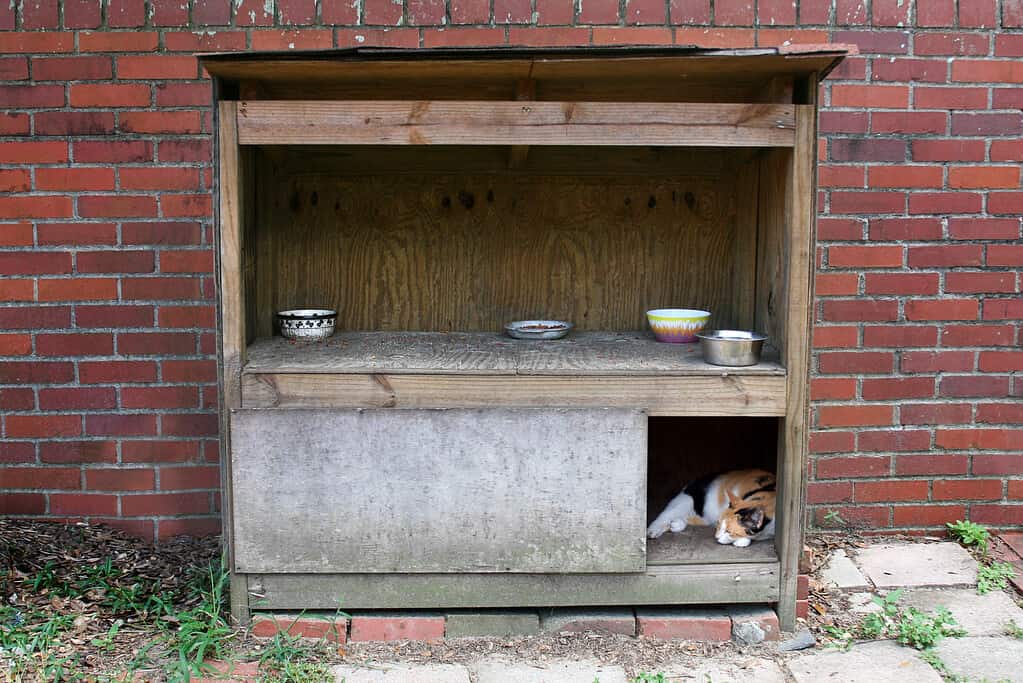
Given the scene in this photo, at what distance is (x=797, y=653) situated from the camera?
291 cm

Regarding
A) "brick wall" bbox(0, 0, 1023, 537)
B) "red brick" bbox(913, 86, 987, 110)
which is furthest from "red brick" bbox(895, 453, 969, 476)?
"red brick" bbox(913, 86, 987, 110)

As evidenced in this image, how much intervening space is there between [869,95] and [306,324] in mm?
2286

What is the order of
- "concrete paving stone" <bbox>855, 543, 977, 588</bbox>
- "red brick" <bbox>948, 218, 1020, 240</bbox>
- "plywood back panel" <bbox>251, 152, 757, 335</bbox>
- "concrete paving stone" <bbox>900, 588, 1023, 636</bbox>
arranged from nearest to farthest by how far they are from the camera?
1. "concrete paving stone" <bbox>900, 588, 1023, 636</bbox>
2. "concrete paving stone" <bbox>855, 543, 977, 588</bbox>
3. "plywood back panel" <bbox>251, 152, 757, 335</bbox>
4. "red brick" <bbox>948, 218, 1020, 240</bbox>

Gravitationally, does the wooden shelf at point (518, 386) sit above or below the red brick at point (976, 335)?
below

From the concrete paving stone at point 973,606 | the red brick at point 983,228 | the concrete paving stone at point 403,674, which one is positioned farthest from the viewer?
the red brick at point 983,228

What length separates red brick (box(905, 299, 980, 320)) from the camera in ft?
12.0

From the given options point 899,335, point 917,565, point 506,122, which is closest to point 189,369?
A: point 506,122

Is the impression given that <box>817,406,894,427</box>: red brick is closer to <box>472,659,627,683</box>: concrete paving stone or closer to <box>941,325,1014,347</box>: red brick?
<box>941,325,1014,347</box>: red brick

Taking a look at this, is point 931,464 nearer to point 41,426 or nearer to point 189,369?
point 189,369

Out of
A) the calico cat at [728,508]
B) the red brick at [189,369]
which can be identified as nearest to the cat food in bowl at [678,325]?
the calico cat at [728,508]

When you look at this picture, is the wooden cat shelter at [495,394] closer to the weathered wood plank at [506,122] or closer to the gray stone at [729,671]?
the weathered wood plank at [506,122]

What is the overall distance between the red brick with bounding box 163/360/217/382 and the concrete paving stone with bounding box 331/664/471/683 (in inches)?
53.8

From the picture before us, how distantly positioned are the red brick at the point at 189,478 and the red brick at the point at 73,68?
1.53 meters

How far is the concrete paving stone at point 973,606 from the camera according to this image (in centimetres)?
309
